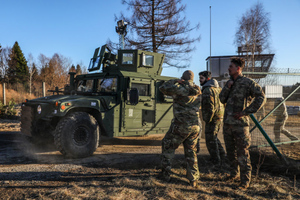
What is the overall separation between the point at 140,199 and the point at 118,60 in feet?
13.2

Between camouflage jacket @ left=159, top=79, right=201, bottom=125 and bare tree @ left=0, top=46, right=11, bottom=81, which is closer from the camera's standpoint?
camouflage jacket @ left=159, top=79, right=201, bottom=125

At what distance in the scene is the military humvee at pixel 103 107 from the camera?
470cm

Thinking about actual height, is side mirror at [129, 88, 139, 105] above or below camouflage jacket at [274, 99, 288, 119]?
above

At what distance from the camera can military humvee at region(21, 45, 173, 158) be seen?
470 centimetres

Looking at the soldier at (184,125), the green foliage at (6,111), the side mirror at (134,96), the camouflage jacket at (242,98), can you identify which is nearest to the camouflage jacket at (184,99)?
the soldier at (184,125)

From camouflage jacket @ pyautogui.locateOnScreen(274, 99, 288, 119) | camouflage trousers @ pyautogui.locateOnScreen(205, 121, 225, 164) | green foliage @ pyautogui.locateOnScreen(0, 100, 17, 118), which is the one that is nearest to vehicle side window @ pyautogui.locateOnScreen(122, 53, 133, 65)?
camouflage trousers @ pyautogui.locateOnScreen(205, 121, 225, 164)

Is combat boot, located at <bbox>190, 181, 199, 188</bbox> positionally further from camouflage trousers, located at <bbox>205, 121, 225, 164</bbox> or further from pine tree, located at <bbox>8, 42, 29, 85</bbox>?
pine tree, located at <bbox>8, 42, 29, 85</bbox>

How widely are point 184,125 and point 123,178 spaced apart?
1190 millimetres

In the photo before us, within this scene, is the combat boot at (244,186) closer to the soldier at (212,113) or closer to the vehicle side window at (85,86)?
the soldier at (212,113)

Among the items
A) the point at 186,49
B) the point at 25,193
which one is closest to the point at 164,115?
the point at 25,193

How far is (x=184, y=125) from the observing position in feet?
10.8

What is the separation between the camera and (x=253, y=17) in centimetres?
1644

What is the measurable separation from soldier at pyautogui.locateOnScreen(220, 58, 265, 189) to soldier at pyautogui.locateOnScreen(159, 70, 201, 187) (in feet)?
1.49

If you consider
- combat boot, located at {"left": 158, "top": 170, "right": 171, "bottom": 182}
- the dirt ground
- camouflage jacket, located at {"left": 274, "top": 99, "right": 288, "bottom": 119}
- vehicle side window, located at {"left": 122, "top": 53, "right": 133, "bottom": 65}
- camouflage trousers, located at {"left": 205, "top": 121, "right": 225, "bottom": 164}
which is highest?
vehicle side window, located at {"left": 122, "top": 53, "right": 133, "bottom": 65}
